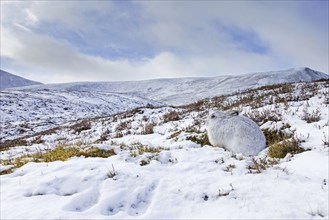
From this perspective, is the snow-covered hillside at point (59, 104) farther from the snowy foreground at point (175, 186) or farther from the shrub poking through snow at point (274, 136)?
the shrub poking through snow at point (274, 136)

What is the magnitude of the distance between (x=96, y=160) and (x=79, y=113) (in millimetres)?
32208

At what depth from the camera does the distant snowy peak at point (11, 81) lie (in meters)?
145

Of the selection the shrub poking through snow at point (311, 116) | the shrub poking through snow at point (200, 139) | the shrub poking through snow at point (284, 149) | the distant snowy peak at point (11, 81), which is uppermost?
the distant snowy peak at point (11, 81)

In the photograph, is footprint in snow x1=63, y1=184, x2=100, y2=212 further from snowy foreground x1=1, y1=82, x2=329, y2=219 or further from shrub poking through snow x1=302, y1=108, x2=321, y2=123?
shrub poking through snow x1=302, y1=108, x2=321, y2=123

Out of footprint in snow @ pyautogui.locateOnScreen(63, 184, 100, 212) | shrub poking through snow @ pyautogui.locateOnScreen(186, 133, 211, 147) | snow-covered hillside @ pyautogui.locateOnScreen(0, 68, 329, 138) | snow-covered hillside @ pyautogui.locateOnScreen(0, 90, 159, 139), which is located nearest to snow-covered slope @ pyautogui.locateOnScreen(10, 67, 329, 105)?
snow-covered hillside @ pyautogui.locateOnScreen(0, 68, 329, 138)

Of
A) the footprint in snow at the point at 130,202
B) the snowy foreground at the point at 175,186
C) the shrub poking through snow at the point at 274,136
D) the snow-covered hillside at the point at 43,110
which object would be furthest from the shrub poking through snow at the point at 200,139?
the snow-covered hillside at the point at 43,110

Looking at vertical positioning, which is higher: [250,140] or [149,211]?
[250,140]

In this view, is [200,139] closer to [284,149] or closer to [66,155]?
[284,149]

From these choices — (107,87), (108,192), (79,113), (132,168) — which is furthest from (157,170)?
(107,87)

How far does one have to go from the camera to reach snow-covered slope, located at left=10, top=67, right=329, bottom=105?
62.0m

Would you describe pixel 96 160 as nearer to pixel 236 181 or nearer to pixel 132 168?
pixel 132 168

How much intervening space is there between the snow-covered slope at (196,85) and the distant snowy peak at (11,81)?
189 feet

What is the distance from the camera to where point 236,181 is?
4945 mm

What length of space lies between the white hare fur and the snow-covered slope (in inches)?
1697
